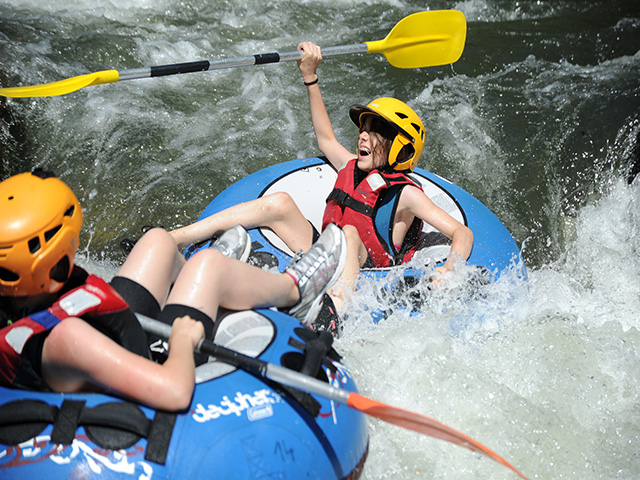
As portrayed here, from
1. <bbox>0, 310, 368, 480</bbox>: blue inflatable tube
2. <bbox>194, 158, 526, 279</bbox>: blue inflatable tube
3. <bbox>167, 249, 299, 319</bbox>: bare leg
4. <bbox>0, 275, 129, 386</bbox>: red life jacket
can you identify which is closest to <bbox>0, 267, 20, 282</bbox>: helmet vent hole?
<bbox>0, 275, 129, 386</bbox>: red life jacket

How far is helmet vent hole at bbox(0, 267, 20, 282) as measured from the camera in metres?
1.81

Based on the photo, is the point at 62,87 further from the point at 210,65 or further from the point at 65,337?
the point at 65,337

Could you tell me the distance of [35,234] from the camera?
70.7 inches

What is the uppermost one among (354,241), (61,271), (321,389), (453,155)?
(61,271)

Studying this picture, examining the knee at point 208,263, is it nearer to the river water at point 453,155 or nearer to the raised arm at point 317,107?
the river water at point 453,155

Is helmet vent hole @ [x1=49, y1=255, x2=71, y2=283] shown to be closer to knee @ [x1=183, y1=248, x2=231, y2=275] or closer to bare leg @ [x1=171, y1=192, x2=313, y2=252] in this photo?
knee @ [x1=183, y1=248, x2=231, y2=275]

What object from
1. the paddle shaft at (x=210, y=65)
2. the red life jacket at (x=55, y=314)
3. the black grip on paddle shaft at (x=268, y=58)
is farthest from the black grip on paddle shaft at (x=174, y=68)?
the red life jacket at (x=55, y=314)

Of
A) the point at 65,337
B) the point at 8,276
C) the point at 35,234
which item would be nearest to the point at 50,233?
the point at 35,234

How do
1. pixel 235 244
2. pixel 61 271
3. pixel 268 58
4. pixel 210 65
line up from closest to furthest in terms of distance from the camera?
pixel 61 271 < pixel 235 244 < pixel 210 65 < pixel 268 58

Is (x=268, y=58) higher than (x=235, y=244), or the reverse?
(x=268, y=58)

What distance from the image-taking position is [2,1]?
638cm

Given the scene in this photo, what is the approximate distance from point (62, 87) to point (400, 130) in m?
1.79

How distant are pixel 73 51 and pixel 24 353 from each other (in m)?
4.71

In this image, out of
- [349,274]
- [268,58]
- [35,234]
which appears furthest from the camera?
[268,58]
